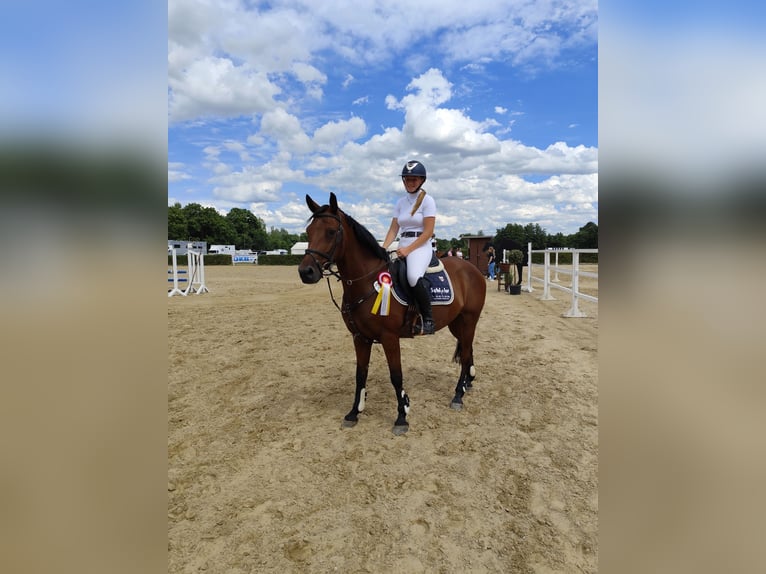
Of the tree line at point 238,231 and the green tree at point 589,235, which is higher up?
the tree line at point 238,231

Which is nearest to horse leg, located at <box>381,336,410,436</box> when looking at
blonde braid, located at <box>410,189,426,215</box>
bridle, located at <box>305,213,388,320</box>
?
bridle, located at <box>305,213,388,320</box>

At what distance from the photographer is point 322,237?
3.55 meters

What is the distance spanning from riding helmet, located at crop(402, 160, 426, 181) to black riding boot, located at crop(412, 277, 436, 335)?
3.40ft

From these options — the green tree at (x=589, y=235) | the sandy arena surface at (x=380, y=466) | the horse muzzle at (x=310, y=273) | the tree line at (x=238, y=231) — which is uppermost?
the tree line at (x=238, y=231)

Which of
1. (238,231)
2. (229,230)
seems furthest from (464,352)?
(238,231)

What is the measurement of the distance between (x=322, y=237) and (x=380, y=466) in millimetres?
2007

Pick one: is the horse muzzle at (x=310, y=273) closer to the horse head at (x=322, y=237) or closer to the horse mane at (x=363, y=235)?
the horse head at (x=322, y=237)

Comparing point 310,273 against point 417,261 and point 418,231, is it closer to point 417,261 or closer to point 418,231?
point 417,261

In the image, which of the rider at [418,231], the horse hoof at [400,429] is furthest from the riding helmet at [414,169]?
the horse hoof at [400,429]

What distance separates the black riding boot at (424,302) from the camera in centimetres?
398

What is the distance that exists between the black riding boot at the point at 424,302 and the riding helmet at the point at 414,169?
3.40 ft

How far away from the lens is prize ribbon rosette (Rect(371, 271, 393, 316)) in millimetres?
3797
